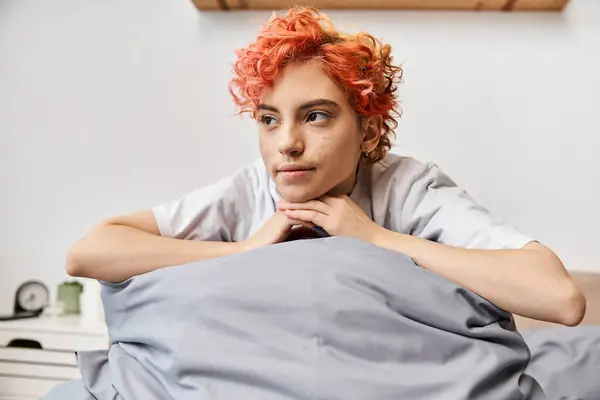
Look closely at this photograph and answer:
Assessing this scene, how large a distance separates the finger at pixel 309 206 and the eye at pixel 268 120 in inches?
5.5

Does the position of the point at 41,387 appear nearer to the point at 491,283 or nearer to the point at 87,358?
the point at 87,358

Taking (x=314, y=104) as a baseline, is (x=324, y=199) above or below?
below

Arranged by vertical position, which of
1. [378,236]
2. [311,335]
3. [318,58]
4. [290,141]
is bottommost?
[311,335]

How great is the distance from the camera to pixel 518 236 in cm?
101

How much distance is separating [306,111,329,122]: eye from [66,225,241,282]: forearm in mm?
246

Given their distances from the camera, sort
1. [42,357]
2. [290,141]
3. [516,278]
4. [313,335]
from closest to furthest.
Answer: [313,335], [516,278], [290,141], [42,357]

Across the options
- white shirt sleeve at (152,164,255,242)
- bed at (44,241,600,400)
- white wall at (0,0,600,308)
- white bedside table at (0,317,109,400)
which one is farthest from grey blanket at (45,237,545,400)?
white wall at (0,0,600,308)

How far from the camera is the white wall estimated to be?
2.05m

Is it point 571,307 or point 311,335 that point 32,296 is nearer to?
point 311,335

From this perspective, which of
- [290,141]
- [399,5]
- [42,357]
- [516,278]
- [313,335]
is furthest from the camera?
[399,5]

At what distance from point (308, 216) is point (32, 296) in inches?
57.5

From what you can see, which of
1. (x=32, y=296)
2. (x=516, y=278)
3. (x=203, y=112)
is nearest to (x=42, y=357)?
(x=32, y=296)

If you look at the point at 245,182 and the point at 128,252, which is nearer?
the point at 128,252

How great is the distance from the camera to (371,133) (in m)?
1.20
